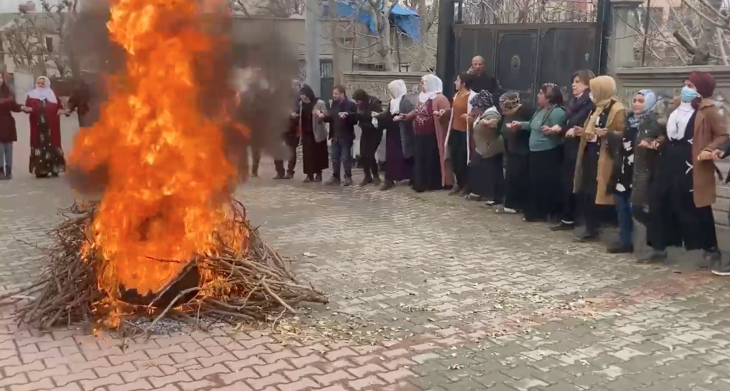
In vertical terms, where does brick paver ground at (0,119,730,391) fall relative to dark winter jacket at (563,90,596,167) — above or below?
below

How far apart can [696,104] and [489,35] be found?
5.72m

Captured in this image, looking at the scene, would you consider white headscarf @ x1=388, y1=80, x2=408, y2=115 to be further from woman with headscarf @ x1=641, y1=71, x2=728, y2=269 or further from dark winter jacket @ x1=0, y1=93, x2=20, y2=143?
dark winter jacket @ x1=0, y1=93, x2=20, y2=143

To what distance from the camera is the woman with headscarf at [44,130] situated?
13.1m

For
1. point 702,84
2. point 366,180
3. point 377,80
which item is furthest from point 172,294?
point 377,80

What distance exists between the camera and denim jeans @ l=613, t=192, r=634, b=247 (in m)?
7.83

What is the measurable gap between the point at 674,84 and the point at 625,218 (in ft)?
7.26

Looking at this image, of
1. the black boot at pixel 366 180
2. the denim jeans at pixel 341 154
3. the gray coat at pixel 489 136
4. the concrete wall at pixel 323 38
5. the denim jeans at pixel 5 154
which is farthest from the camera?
the denim jeans at pixel 5 154

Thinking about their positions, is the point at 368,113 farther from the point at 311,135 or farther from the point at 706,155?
the point at 706,155

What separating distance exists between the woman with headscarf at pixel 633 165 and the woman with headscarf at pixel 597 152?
0.11 m

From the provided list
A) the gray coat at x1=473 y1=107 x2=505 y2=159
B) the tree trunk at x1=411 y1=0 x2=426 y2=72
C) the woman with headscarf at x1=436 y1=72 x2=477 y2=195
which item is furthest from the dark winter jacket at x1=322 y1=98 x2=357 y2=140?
the tree trunk at x1=411 y1=0 x2=426 y2=72

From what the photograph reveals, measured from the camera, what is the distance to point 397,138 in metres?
12.3

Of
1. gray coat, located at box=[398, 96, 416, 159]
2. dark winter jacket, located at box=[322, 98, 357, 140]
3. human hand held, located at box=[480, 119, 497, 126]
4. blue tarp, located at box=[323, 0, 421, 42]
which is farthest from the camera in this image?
blue tarp, located at box=[323, 0, 421, 42]

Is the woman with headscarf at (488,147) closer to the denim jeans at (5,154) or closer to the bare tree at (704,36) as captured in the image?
the bare tree at (704,36)

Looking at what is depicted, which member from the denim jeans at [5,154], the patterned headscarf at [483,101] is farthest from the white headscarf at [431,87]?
the denim jeans at [5,154]
